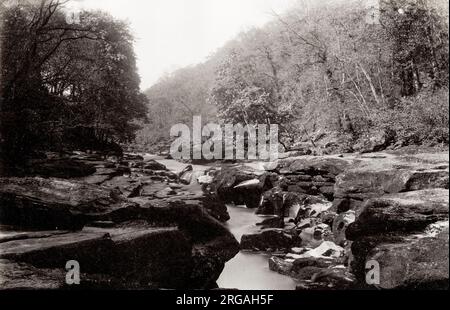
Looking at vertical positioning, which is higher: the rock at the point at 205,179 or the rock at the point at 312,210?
the rock at the point at 205,179

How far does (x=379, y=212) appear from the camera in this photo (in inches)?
294

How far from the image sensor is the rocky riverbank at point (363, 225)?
6223 mm

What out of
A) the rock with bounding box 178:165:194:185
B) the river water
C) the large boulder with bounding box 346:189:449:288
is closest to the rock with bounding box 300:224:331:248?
the river water

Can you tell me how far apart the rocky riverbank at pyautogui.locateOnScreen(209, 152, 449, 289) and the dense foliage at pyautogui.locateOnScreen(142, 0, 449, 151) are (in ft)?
4.10

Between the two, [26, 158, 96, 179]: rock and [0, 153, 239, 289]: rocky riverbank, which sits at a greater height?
[26, 158, 96, 179]: rock

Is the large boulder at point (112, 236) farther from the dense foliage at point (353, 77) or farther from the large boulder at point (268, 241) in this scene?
the dense foliage at point (353, 77)

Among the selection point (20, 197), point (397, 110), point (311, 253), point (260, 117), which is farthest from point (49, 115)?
point (260, 117)

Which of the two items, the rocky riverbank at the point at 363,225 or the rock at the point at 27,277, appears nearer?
the rock at the point at 27,277

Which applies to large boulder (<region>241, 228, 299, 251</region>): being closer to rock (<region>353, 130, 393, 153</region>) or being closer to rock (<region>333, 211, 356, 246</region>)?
rock (<region>333, 211, 356, 246</region>)

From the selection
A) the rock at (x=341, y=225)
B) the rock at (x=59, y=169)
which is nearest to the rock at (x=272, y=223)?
the rock at (x=341, y=225)

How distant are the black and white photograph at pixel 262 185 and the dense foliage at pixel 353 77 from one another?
124 mm

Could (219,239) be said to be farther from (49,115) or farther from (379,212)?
(49,115)

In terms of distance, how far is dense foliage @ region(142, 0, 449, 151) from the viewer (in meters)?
10.7

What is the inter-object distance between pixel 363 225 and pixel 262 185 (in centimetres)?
1063
